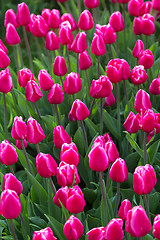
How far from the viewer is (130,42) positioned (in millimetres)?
3102

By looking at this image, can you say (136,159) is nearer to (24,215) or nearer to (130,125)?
(130,125)

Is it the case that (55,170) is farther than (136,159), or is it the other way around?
(136,159)

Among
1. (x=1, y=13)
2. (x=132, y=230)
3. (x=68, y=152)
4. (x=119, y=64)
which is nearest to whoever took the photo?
(x=132, y=230)

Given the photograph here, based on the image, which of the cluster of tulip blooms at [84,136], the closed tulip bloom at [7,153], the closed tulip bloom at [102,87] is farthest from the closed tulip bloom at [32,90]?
the closed tulip bloom at [7,153]

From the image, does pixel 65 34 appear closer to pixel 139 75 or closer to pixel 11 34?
pixel 11 34

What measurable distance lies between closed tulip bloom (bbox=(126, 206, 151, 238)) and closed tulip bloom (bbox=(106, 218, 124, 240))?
0.03 meters

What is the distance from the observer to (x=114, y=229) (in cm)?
120

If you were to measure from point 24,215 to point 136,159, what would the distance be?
0.59 m

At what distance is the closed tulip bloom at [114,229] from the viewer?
3.92 feet

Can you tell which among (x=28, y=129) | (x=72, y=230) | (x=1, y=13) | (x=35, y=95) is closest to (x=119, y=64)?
(x=35, y=95)

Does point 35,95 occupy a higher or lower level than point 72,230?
higher

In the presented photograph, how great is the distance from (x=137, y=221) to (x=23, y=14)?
1.62 m

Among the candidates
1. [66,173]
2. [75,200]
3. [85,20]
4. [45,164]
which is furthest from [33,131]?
[85,20]

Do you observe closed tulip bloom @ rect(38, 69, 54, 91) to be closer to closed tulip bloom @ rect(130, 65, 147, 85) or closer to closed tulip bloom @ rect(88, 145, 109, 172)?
closed tulip bloom @ rect(130, 65, 147, 85)
